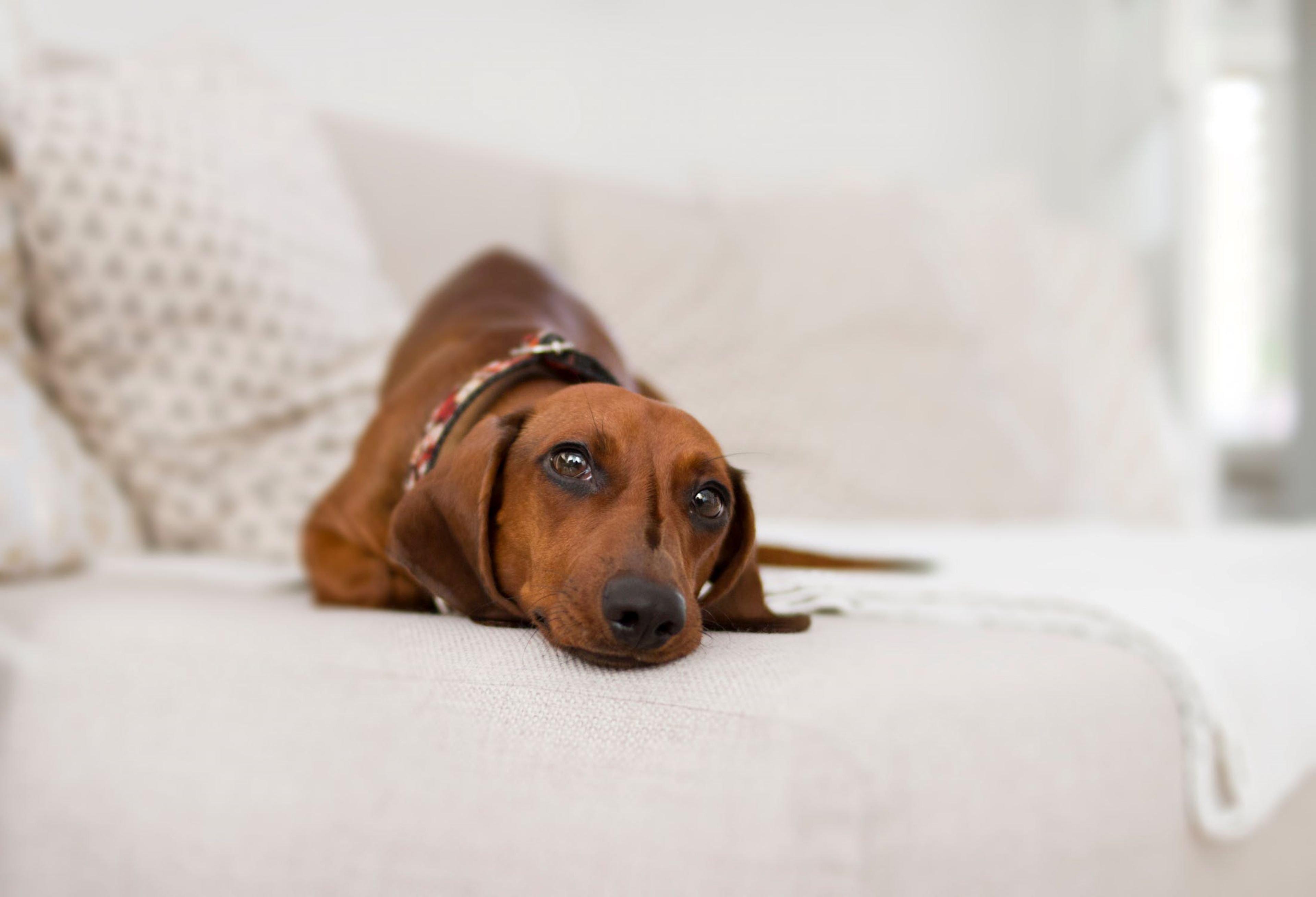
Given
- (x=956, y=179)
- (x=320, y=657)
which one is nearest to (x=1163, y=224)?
(x=956, y=179)

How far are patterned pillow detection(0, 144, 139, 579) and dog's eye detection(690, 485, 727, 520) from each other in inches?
34.8

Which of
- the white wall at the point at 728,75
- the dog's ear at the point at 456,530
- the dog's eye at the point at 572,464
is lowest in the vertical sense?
the dog's ear at the point at 456,530

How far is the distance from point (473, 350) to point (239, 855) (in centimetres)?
51

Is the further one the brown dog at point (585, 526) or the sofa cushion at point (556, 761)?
the brown dog at point (585, 526)

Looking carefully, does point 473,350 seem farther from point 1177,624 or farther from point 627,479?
point 1177,624

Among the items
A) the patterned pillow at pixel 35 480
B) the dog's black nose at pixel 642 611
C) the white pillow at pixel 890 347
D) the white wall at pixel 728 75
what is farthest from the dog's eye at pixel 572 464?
the white wall at pixel 728 75

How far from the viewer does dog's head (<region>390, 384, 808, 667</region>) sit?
26.9 inches

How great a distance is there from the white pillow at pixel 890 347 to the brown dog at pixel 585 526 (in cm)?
62

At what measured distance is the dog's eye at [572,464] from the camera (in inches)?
29.7

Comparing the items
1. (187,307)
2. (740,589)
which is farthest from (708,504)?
(187,307)

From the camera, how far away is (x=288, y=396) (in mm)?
1537

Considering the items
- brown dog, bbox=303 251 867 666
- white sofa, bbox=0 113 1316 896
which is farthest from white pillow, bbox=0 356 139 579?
brown dog, bbox=303 251 867 666

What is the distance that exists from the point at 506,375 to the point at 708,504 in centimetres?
23

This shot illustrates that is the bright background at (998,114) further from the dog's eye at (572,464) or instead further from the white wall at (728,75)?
the dog's eye at (572,464)
